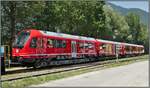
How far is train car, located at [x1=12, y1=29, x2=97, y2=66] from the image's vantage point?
29356mm

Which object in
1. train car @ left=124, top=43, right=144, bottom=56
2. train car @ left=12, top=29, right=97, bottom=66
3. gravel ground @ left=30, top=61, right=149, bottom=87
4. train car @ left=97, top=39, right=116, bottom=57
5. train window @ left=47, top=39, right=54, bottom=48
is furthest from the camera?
train car @ left=124, top=43, right=144, bottom=56

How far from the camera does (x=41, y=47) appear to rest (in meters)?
31.1

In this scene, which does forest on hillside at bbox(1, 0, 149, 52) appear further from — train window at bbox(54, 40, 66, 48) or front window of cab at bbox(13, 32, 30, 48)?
front window of cab at bbox(13, 32, 30, 48)

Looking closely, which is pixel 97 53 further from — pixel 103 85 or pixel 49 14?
pixel 103 85

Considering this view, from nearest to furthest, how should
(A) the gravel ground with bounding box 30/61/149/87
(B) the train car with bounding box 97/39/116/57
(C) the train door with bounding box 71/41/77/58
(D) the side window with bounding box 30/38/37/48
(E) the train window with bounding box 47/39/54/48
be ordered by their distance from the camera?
(A) the gravel ground with bounding box 30/61/149/87 < (D) the side window with bounding box 30/38/37/48 < (E) the train window with bounding box 47/39/54/48 < (C) the train door with bounding box 71/41/77/58 < (B) the train car with bounding box 97/39/116/57

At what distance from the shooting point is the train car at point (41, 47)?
29356 millimetres

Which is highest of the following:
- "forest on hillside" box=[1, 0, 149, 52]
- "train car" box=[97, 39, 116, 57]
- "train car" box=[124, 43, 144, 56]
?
"forest on hillside" box=[1, 0, 149, 52]

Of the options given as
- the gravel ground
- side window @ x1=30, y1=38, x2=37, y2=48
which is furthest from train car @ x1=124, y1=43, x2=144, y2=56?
the gravel ground

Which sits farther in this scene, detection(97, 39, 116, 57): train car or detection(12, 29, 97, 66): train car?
detection(97, 39, 116, 57): train car

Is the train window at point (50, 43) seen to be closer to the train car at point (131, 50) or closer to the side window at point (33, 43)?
the side window at point (33, 43)

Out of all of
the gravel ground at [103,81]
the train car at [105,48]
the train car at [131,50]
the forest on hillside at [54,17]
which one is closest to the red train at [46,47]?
the train car at [105,48]

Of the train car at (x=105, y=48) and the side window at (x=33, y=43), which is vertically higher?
the side window at (x=33, y=43)

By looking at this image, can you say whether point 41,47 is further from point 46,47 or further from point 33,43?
point 33,43

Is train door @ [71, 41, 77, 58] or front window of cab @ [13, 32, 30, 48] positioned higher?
front window of cab @ [13, 32, 30, 48]
